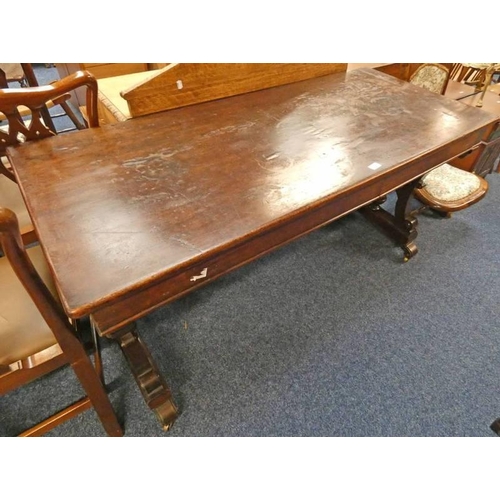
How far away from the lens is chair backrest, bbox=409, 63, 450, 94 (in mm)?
1757

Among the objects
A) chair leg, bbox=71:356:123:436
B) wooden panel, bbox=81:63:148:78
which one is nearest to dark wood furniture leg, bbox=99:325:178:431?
chair leg, bbox=71:356:123:436

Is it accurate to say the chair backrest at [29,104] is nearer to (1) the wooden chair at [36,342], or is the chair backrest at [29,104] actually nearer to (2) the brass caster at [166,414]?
(1) the wooden chair at [36,342]

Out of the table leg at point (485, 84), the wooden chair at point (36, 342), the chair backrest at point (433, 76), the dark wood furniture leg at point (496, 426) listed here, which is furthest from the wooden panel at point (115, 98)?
the table leg at point (485, 84)

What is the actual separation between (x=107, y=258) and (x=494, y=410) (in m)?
1.44

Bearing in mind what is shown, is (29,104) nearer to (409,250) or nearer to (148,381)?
(148,381)

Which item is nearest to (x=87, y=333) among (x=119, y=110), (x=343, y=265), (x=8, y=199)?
(x=8, y=199)

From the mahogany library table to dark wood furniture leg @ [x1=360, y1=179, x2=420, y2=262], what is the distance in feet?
1.42

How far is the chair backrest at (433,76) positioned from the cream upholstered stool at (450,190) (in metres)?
0.48

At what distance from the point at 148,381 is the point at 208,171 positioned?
71 cm

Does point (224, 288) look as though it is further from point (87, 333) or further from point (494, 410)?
point (494, 410)

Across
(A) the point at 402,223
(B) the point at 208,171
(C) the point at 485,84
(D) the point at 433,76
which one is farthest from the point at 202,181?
(C) the point at 485,84

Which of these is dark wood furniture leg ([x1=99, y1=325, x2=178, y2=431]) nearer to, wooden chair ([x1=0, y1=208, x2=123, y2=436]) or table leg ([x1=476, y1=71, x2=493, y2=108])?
wooden chair ([x1=0, y1=208, x2=123, y2=436])

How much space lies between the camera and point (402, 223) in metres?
1.73

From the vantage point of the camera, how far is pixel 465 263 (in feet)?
5.66
